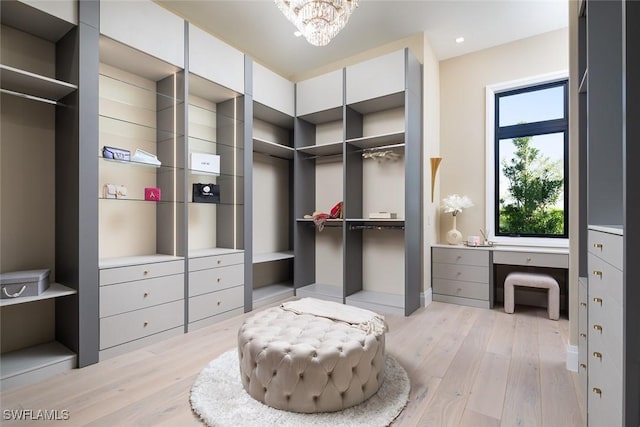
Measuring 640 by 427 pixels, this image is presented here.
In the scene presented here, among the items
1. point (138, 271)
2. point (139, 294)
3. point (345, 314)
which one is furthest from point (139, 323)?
point (345, 314)

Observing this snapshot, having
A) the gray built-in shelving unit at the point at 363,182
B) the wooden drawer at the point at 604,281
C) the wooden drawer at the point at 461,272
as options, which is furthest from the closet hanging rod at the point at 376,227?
the wooden drawer at the point at 604,281

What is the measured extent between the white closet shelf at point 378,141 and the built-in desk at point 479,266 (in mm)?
1439

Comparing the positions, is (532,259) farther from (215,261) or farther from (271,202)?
(215,261)

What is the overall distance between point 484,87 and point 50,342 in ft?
17.4

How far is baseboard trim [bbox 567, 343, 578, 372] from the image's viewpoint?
218cm

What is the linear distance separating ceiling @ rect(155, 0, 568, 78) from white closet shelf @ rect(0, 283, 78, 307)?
2847 millimetres

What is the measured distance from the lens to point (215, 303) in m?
3.18

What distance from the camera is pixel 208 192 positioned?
10.9ft

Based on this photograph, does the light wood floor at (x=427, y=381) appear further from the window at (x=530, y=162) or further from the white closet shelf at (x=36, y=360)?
the window at (x=530, y=162)

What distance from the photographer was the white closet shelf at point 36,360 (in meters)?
2.03

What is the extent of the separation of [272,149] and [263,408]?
122 inches

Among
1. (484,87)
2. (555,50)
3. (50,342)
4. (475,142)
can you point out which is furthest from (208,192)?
(555,50)

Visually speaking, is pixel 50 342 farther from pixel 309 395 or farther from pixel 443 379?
pixel 443 379

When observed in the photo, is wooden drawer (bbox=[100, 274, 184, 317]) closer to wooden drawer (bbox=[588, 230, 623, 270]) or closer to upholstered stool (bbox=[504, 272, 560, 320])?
wooden drawer (bbox=[588, 230, 623, 270])
